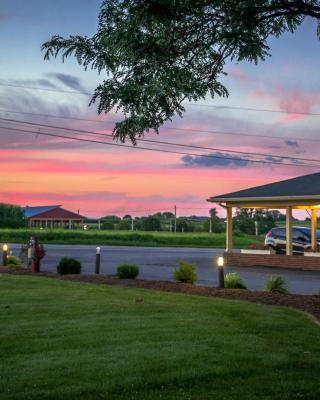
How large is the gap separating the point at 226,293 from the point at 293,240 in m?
16.4

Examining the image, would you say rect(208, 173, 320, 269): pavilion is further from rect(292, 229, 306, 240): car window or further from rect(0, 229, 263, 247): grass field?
rect(0, 229, 263, 247): grass field

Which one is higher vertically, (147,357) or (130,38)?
(130,38)

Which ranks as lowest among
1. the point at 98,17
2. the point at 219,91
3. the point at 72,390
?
the point at 72,390

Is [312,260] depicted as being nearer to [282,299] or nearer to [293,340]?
[282,299]

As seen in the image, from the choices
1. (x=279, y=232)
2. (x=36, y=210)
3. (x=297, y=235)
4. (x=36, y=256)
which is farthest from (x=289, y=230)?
(x=36, y=210)

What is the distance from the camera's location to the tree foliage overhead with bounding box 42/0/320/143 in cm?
785

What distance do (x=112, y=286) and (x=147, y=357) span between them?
7615mm

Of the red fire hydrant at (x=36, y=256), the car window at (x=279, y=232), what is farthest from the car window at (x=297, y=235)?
the red fire hydrant at (x=36, y=256)

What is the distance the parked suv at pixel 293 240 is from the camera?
2844 cm

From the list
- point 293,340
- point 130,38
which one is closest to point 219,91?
point 130,38

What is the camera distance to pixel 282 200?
25.2 metres

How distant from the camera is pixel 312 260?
78.1 ft

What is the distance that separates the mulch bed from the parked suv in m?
13.9

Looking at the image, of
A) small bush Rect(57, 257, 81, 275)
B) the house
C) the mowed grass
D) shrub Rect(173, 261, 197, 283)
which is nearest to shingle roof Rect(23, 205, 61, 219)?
the house
